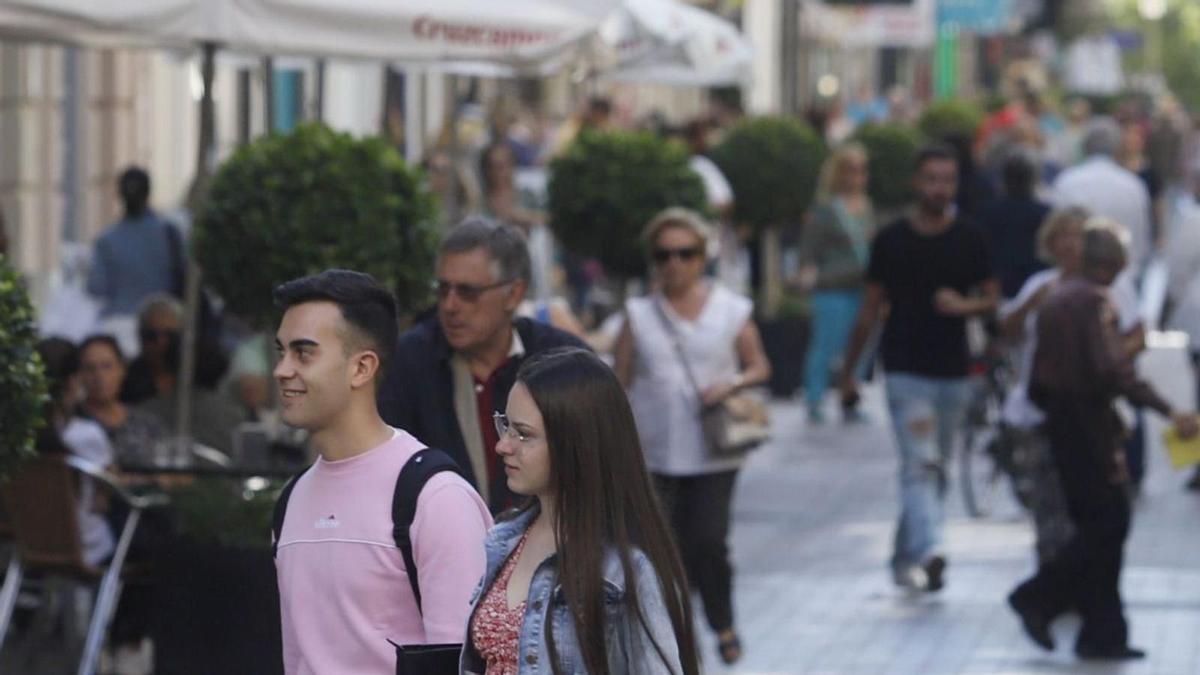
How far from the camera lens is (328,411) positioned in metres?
4.46

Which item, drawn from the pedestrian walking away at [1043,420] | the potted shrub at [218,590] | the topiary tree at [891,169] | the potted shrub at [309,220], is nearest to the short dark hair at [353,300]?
the potted shrub at [218,590]

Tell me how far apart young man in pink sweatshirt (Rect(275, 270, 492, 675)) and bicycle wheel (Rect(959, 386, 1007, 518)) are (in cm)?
888

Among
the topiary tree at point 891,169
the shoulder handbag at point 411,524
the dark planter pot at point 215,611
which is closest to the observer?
the shoulder handbag at point 411,524

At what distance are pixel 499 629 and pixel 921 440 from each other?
6.94 metres

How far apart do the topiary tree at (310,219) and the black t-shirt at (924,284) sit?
2.42 metres

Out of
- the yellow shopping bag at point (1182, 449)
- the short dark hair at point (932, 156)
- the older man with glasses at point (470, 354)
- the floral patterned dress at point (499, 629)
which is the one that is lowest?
the yellow shopping bag at point (1182, 449)

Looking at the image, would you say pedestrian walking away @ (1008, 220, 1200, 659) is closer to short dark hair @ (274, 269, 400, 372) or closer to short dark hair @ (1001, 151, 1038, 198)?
short dark hair @ (274, 269, 400, 372)

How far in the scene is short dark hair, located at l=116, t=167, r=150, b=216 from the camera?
45.2ft

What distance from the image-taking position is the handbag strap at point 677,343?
30.5ft

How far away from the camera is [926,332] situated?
10.9 metres

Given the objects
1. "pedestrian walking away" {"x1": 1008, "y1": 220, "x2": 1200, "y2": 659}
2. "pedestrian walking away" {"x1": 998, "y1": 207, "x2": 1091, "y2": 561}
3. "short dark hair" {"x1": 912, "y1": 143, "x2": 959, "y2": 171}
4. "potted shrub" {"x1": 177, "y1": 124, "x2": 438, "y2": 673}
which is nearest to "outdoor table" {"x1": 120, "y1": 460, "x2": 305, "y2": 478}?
"potted shrub" {"x1": 177, "y1": 124, "x2": 438, "y2": 673}

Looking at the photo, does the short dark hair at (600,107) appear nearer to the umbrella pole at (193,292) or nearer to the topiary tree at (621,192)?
the topiary tree at (621,192)

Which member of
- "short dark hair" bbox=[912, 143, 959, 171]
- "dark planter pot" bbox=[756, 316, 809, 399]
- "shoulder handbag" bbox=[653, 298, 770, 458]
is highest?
"short dark hair" bbox=[912, 143, 959, 171]

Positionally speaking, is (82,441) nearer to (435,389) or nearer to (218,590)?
(218,590)
